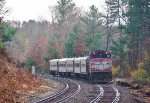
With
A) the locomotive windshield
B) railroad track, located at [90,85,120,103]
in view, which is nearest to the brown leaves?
railroad track, located at [90,85,120,103]

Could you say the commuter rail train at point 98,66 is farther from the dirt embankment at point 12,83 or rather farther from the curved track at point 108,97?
the curved track at point 108,97

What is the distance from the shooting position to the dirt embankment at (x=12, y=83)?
24759 millimetres

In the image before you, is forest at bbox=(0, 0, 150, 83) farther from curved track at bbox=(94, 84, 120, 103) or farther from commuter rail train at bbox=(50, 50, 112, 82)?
curved track at bbox=(94, 84, 120, 103)

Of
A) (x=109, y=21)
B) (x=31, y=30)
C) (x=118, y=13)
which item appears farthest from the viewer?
(x=31, y=30)

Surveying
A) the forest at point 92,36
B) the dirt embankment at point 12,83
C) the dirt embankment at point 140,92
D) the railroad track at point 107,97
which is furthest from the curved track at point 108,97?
the forest at point 92,36

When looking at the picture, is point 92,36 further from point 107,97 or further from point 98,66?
point 107,97

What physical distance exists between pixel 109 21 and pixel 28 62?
810 inches

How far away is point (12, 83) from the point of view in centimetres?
3009

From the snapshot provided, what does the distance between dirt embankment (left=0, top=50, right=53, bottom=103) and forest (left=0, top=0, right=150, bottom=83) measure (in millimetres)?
2651

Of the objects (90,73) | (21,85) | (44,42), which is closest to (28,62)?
(44,42)

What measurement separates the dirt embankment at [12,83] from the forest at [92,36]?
2.65 m

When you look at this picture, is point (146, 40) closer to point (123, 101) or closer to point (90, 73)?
point (90, 73)

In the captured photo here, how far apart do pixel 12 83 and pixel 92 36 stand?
49472 millimetres

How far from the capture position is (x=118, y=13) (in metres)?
69.6
